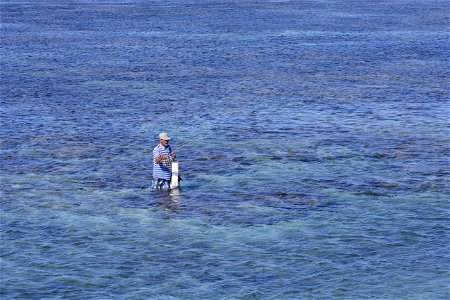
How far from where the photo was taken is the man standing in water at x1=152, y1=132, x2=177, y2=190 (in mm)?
A: 33969

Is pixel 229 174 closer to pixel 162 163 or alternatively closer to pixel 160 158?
pixel 162 163

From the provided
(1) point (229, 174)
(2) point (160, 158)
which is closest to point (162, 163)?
(2) point (160, 158)

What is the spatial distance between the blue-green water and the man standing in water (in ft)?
1.82

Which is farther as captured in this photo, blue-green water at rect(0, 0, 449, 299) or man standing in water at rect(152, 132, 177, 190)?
man standing in water at rect(152, 132, 177, 190)

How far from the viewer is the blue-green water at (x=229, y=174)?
2742 centimetres

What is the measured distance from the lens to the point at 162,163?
34344 mm

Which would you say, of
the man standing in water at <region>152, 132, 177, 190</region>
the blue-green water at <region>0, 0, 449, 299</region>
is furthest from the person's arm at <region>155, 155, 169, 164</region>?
the blue-green water at <region>0, 0, 449, 299</region>

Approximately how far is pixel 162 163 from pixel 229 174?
16.8ft

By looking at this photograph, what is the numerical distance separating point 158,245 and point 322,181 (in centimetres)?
1004

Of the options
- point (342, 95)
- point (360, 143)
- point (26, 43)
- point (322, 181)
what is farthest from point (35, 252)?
point (26, 43)

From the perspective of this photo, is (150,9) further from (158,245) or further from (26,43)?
(158,245)

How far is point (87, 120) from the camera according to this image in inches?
1980

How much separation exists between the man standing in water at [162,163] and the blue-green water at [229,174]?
21.8 inches

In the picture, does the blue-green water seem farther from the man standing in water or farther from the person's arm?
the person's arm
